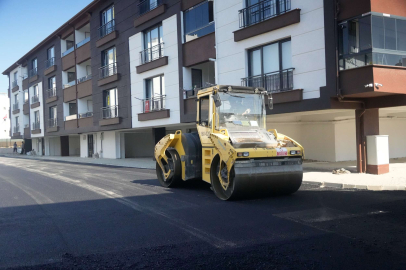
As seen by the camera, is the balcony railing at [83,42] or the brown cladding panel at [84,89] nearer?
the brown cladding panel at [84,89]

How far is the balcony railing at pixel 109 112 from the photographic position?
28266 millimetres

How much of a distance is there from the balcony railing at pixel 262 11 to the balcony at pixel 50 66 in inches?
1042

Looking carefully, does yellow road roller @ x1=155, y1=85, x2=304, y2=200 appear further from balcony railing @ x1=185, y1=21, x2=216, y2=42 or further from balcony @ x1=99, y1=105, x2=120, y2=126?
balcony @ x1=99, y1=105, x2=120, y2=126

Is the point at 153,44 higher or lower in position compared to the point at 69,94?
higher

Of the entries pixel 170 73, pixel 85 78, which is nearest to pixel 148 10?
pixel 170 73

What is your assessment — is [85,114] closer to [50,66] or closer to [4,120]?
[50,66]

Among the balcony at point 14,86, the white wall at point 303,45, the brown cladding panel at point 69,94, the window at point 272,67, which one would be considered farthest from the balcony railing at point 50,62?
the window at point 272,67

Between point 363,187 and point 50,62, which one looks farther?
point 50,62

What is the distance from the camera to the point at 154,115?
23.7 metres

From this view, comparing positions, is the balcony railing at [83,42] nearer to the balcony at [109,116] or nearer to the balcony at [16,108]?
the balcony at [109,116]

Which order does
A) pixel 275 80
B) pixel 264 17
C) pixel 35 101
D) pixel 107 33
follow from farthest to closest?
1. pixel 35 101
2. pixel 107 33
3. pixel 264 17
4. pixel 275 80

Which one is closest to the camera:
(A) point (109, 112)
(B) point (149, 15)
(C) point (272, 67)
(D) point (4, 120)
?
(C) point (272, 67)

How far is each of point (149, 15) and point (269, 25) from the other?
421 inches

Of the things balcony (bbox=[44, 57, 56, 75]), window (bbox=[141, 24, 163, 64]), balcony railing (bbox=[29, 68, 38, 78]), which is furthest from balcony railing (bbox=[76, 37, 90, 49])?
balcony railing (bbox=[29, 68, 38, 78])
